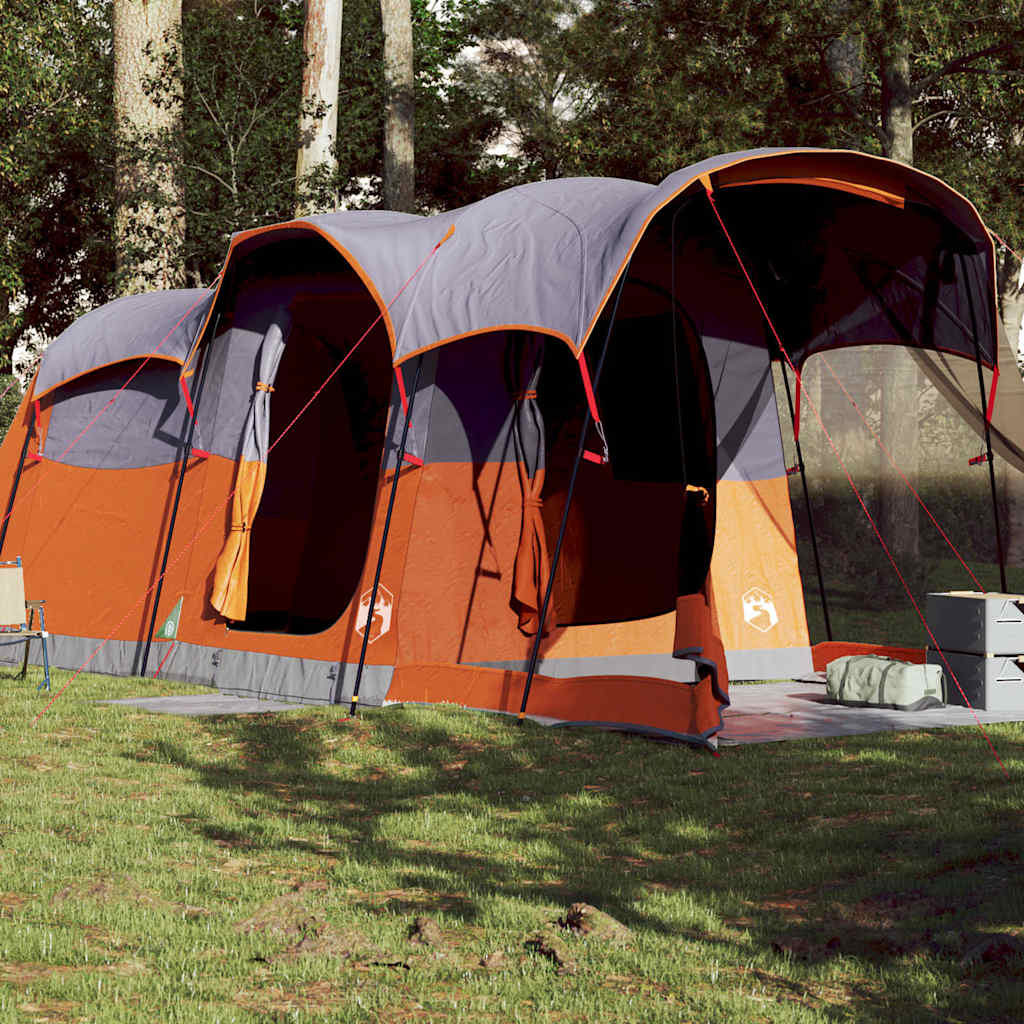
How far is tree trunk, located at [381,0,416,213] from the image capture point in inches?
757

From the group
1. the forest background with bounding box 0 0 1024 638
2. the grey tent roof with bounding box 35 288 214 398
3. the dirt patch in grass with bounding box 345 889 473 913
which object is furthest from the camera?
the forest background with bounding box 0 0 1024 638

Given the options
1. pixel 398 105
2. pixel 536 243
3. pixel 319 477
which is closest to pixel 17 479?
pixel 319 477

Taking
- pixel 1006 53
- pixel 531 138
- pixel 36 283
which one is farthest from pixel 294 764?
pixel 531 138

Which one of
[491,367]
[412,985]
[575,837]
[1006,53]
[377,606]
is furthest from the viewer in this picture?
[1006,53]

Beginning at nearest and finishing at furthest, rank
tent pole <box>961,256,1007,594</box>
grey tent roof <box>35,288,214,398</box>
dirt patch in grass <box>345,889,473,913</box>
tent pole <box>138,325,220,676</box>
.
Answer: dirt patch in grass <box>345,889,473,913</box> < tent pole <box>961,256,1007,594</box> < tent pole <box>138,325,220,676</box> < grey tent roof <box>35,288,214,398</box>

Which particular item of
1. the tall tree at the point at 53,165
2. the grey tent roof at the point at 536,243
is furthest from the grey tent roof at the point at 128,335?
the tall tree at the point at 53,165

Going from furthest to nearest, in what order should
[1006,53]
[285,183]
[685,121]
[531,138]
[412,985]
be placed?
[531,138]
[285,183]
[685,121]
[1006,53]
[412,985]

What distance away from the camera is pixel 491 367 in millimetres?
8625

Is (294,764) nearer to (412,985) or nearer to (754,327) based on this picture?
(412,985)

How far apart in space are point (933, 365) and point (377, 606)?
409 cm

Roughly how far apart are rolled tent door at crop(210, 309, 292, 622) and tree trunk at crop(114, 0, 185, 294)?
6224 mm

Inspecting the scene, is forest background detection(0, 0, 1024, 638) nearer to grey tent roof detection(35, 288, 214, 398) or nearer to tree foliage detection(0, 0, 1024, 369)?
tree foliage detection(0, 0, 1024, 369)

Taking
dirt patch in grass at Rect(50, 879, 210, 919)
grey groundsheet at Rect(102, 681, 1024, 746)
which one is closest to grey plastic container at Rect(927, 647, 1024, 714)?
grey groundsheet at Rect(102, 681, 1024, 746)

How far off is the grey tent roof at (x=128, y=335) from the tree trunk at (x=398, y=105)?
9.15 metres
